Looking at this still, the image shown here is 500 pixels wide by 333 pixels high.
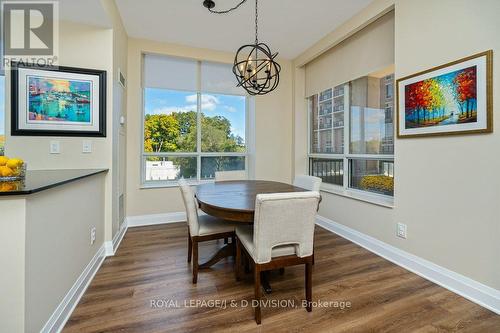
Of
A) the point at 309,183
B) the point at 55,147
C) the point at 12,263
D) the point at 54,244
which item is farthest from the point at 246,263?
the point at 55,147

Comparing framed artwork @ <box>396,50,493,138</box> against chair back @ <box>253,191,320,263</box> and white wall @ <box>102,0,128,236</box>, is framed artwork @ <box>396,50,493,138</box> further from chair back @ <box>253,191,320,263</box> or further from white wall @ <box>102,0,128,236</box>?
white wall @ <box>102,0,128,236</box>

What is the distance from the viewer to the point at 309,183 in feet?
8.41

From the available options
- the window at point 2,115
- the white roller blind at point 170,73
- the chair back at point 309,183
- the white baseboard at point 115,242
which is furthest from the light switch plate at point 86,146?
the chair back at point 309,183

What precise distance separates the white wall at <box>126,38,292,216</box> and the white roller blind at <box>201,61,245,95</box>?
0.44 feet

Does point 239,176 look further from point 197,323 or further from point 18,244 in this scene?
point 18,244

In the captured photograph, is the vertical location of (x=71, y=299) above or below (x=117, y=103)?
below

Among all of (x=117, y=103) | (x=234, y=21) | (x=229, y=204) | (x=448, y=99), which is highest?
(x=234, y=21)

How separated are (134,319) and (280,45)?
151 inches

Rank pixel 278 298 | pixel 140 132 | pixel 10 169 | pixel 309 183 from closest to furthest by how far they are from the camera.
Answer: pixel 10 169
pixel 278 298
pixel 309 183
pixel 140 132

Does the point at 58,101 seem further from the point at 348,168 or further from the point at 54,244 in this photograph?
the point at 348,168

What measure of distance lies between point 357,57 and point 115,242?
3.76 meters

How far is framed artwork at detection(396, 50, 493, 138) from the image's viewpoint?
69.2 inches

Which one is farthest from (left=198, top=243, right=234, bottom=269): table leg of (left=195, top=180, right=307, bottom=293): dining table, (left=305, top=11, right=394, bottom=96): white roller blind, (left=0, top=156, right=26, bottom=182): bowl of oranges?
(left=305, top=11, right=394, bottom=96): white roller blind

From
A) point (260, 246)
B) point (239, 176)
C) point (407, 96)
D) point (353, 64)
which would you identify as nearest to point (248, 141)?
point (239, 176)
